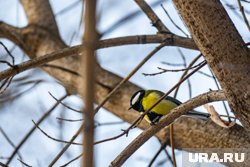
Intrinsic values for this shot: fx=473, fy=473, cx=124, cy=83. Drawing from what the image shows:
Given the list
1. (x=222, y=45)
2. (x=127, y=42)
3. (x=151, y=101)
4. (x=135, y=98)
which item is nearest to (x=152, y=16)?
(x=127, y=42)

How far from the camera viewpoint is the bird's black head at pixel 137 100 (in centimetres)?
225

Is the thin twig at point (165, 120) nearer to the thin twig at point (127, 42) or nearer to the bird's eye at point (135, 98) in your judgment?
the thin twig at point (127, 42)

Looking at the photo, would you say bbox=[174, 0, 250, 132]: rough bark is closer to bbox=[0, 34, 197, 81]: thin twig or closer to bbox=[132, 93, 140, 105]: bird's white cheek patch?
bbox=[0, 34, 197, 81]: thin twig

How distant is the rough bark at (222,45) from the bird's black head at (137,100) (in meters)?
1.01

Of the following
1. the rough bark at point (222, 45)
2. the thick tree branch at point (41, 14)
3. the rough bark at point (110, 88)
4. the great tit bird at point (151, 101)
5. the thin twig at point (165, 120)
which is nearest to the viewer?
the rough bark at point (222, 45)

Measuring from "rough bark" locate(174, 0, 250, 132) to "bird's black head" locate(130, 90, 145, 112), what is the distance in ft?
3.32

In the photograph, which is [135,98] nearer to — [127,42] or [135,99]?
[135,99]

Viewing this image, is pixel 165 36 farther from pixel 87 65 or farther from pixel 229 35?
pixel 87 65

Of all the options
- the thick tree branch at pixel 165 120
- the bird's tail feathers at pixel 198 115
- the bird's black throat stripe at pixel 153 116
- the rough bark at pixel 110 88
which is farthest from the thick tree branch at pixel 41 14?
the thick tree branch at pixel 165 120

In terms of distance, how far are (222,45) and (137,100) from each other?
3.47ft

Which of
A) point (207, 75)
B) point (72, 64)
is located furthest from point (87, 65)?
point (72, 64)

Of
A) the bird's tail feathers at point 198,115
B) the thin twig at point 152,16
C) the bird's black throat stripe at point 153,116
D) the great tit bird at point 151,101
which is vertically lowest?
the bird's tail feathers at point 198,115

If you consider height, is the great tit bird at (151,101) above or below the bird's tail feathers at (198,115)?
above

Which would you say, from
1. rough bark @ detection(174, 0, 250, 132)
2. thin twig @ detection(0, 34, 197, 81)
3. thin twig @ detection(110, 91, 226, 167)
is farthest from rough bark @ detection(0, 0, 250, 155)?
rough bark @ detection(174, 0, 250, 132)
